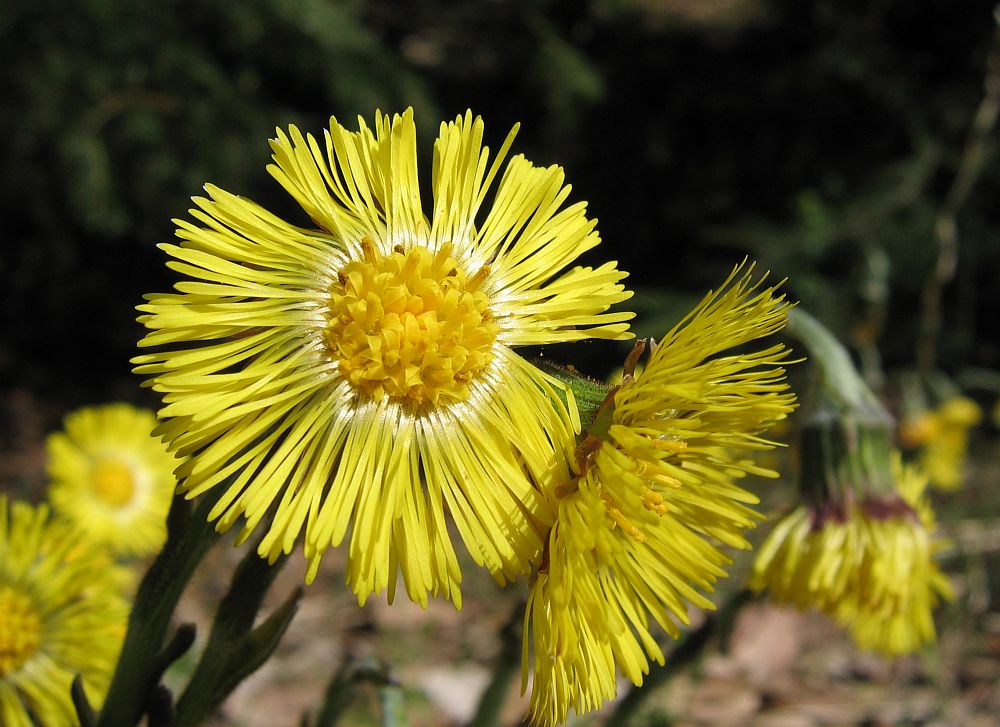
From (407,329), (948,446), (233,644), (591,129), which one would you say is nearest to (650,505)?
(407,329)

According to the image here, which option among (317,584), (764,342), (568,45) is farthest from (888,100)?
(317,584)

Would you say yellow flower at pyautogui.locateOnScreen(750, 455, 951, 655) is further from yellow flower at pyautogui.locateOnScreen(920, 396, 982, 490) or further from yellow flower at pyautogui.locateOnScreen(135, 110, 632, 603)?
yellow flower at pyautogui.locateOnScreen(920, 396, 982, 490)

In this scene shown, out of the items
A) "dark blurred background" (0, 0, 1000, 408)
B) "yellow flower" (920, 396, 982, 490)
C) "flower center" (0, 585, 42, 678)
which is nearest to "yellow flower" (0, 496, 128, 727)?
"flower center" (0, 585, 42, 678)

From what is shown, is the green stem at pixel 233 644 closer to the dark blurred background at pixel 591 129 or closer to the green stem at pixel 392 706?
the green stem at pixel 392 706

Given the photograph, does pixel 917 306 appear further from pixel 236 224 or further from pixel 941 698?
pixel 236 224

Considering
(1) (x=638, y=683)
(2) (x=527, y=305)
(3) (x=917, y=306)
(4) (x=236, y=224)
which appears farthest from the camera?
(3) (x=917, y=306)

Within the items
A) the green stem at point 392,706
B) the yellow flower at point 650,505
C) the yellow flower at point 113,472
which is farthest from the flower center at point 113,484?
the yellow flower at point 650,505

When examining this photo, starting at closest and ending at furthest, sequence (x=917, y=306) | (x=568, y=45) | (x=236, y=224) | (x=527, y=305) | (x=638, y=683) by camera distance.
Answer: (x=638, y=683) → (x=236, y=224) → (x=527, y=305) → (x=568, y=45) → (x=917, y=306)
